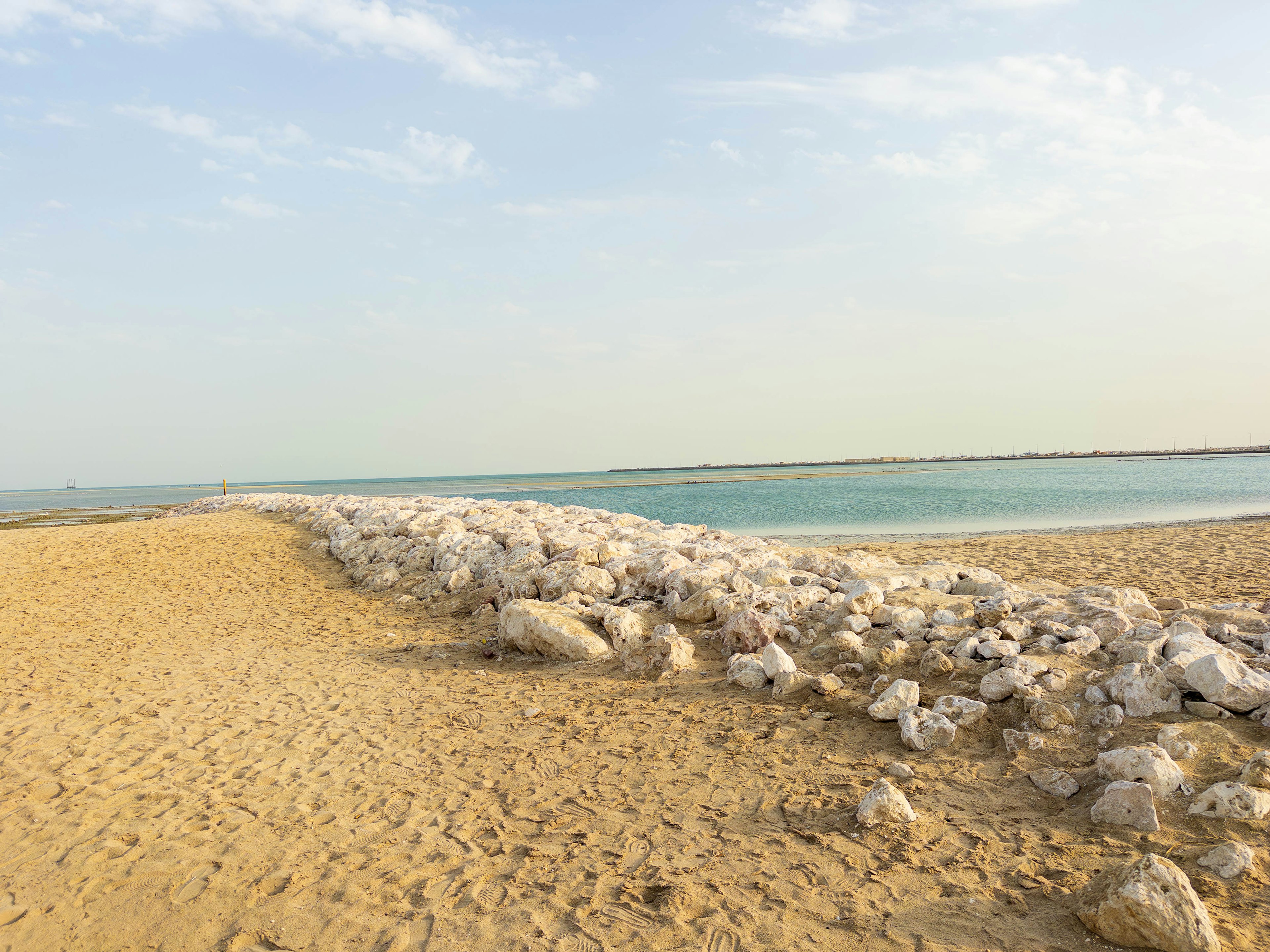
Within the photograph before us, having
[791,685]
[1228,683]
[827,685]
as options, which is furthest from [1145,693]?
[791,685]

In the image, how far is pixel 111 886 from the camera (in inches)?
134

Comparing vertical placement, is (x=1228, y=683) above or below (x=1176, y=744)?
above

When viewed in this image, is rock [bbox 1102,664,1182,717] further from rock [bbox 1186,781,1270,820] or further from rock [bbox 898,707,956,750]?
rock [bbox 898,707,956,750]

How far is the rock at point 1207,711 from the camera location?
4168 mm

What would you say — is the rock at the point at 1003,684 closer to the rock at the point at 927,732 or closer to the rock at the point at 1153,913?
the rock at the point at 927,732

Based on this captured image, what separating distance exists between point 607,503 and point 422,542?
30399mm

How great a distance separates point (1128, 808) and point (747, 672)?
2.81 meters

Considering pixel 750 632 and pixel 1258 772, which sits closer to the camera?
pixel 1258 772

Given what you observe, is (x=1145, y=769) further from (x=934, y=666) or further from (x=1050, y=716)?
(x=934, y=666)

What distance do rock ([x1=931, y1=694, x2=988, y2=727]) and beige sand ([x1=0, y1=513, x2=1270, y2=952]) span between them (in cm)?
13

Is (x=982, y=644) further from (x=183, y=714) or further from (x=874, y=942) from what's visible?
(x=183, y=714)

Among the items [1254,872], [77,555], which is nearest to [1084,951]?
[1254,872]

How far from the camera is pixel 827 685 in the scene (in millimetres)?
5297

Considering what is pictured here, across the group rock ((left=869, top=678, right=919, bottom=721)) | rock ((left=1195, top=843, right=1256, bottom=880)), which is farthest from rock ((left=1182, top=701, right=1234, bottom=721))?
rock ((left=869, top=678, right=919, bottom=721))
